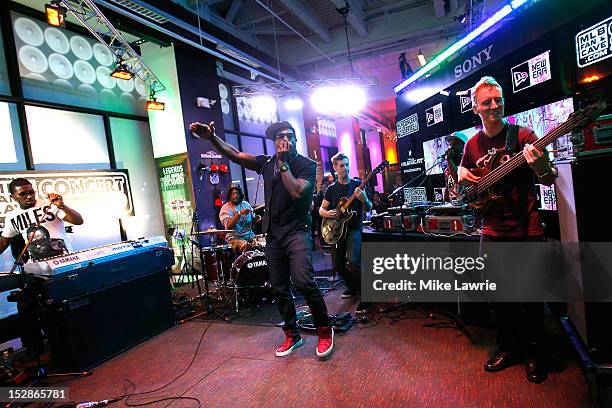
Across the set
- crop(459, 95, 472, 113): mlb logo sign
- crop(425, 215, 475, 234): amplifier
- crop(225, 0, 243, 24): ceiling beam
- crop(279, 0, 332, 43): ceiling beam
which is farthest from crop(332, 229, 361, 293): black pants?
crop(225, 0, 243, 24): ceiling beam

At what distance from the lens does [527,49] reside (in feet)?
14.7

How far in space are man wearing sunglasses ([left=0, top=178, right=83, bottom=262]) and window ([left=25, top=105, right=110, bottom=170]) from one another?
6.83ft

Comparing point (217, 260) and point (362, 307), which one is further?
point (217, 260)

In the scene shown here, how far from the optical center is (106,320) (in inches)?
140

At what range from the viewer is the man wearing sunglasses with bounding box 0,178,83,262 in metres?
3.54

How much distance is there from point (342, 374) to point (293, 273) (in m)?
0.87

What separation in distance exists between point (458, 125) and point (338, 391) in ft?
17.8

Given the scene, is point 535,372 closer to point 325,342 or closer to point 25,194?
point 325,342

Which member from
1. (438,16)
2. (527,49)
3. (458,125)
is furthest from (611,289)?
(438,16)

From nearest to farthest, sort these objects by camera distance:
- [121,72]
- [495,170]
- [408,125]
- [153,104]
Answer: [495,170]
[121,72]
[153,104]
[408,125]

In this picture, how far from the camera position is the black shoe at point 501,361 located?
2.42m

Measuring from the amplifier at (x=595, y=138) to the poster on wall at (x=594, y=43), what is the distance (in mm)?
2000

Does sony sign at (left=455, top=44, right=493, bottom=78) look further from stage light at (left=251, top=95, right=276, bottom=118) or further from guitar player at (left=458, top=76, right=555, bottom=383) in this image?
stage light at (left=251, top=95, right=276, bottom=118)

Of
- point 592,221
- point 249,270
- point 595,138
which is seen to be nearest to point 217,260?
point 249,270
